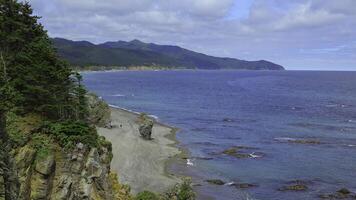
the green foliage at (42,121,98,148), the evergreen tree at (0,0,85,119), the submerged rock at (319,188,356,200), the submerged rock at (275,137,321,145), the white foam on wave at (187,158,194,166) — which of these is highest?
the evergreen tree at (0,0,85,119)

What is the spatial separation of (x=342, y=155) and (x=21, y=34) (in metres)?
50.8

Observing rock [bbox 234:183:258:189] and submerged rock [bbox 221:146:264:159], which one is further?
submerged rock [bbox 221:146:264:159]

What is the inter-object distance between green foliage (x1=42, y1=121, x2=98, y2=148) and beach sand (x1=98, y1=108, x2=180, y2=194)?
18645mm

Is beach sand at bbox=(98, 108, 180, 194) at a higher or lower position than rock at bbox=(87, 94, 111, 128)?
lower

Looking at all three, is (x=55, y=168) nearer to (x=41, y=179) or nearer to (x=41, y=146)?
(x=41, y=179)

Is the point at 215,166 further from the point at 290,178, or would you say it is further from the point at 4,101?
the point at 4,101

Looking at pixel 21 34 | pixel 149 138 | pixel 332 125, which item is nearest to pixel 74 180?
pixel 21 34

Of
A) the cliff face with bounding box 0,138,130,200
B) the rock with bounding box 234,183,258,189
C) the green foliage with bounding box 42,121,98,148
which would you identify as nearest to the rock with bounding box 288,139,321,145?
the rock with bounding box 234,183,258,189

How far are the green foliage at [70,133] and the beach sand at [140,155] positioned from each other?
61.2 feet

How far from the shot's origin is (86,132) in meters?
26.5

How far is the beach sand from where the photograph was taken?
47.8 metres

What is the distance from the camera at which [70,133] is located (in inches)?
1021

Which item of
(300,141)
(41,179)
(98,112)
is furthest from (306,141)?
(41,179)

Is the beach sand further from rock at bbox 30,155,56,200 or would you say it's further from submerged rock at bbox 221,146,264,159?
rock at bbox 30,155,56,200
